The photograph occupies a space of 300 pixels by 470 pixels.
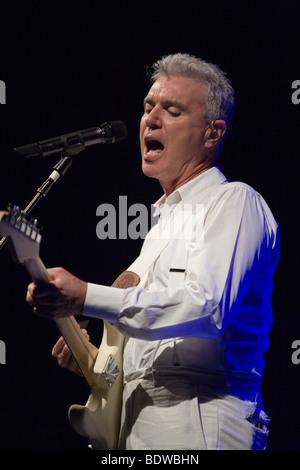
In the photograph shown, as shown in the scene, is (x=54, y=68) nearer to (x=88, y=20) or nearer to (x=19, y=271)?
(x=88, y=20)

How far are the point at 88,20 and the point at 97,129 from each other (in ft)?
5.67

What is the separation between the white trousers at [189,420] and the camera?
198 cm

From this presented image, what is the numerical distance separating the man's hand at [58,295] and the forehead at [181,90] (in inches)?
43.3

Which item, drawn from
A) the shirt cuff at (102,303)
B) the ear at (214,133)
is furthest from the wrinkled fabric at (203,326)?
the ear at (214,133)

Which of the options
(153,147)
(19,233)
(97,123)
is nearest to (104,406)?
(19,233)

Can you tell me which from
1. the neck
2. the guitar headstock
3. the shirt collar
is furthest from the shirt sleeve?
the neck

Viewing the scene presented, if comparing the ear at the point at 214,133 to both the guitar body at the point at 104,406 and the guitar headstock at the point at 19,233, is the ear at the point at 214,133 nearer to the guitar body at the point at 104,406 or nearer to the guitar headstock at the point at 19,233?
the guitar body at the point at 104,406

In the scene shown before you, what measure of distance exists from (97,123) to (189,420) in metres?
2.38

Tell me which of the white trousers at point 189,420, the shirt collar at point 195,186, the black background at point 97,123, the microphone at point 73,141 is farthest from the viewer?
the black background at point 97,123

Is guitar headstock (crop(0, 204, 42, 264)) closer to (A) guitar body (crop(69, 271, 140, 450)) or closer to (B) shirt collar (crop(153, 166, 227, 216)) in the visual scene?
(A) guitar body (crop(69, 271, 140, 450))

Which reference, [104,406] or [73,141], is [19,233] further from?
[104,406]

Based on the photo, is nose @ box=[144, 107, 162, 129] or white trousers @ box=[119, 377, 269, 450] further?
nose @ box=[144, 107, 162, 129]

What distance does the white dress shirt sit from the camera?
187 cm

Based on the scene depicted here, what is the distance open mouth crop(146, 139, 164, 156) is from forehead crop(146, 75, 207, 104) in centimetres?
19
